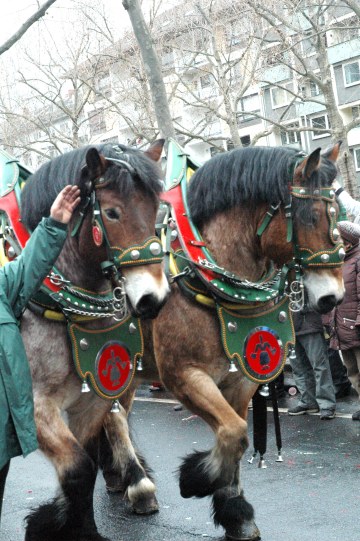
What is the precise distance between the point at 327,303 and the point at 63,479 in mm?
1721

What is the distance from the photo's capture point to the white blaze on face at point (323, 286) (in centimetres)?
472

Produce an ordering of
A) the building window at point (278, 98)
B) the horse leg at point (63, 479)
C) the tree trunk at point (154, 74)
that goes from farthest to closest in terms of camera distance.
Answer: the building window at point (278, 98), the tree trunk at point (154, 74), the horse leg at point (63, 479)

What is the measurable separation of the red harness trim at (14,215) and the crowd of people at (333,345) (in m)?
3.76

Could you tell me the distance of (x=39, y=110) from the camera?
114 ft


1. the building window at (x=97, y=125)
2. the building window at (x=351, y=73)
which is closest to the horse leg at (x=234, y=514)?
the building window at (x=97, y=125)

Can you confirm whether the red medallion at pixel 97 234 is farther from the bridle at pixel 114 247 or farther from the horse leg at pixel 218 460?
the horse leg at pixel 218 460

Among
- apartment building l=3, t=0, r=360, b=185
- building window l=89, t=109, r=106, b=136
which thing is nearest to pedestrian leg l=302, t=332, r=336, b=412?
apartment building l=3, t=0, r=360, b=185

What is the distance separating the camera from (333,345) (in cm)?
826

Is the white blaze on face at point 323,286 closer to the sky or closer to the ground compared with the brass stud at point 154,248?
closer to the ground

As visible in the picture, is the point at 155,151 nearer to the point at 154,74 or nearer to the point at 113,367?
the point at 113,367

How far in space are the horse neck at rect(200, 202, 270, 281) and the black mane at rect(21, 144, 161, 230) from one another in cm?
81

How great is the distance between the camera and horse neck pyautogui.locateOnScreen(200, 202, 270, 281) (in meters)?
4.99

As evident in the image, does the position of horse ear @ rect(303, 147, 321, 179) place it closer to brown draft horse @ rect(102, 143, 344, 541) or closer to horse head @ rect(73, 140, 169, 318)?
brown draft horse @ rect(102, 143, 344, 541)

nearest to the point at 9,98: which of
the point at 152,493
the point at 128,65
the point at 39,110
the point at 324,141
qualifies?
the point at 39,110
